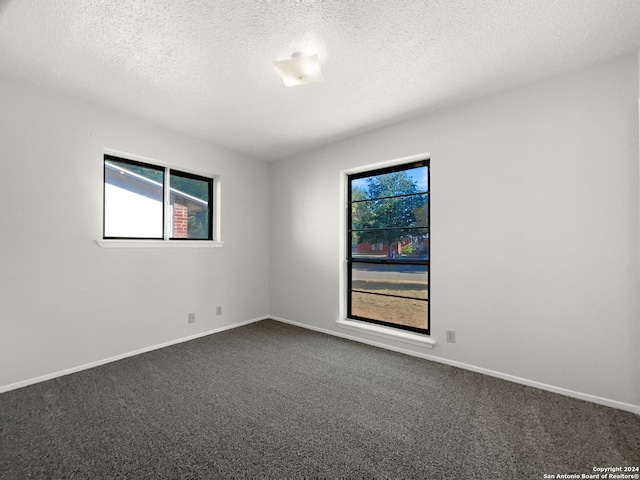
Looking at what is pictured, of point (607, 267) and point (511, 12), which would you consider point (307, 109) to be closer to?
point (511, 12)

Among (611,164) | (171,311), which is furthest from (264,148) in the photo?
(611,164)

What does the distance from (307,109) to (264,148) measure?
1.27 meters

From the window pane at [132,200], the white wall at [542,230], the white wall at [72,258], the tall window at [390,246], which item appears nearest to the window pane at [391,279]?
the tall window at [390,246]

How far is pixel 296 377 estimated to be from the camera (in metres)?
2.53

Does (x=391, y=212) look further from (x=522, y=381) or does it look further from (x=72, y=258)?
(x=72, y=258)

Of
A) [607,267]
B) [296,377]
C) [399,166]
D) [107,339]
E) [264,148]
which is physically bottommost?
[296,377]

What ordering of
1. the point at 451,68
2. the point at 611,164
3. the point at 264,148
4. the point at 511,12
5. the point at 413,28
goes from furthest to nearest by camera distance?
the point at 264,148
the point at 451,68
the point at 611,164
the point at 413,28
the point at 511,12

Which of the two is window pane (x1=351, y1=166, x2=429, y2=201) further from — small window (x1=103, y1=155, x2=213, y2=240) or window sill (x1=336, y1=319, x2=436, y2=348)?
small window (x1=103, y1=155, x2=213, y2=240)

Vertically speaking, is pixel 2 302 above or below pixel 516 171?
below

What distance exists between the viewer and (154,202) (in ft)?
11.0

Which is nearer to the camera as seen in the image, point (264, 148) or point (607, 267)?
point (607, 267)

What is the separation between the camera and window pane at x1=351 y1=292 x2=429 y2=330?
10.5 feet

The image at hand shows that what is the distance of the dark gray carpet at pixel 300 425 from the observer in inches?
59.3

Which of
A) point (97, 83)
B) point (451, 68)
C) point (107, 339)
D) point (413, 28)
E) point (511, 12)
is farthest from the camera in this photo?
point (107, 339)
